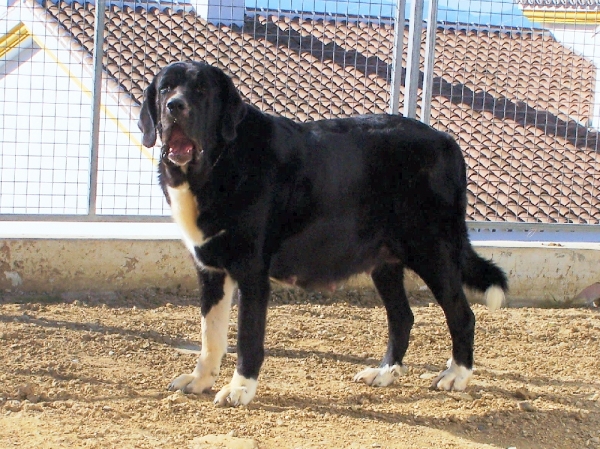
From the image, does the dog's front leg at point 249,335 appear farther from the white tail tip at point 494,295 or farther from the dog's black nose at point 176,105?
the white tail tip at point 494,295

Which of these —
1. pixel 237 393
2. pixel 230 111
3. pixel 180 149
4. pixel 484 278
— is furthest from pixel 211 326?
pixel 484 278

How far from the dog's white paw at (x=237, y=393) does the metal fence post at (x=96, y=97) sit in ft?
10.3

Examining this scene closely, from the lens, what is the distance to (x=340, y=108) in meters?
8.35

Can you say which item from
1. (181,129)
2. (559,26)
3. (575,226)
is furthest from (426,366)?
(559,26)

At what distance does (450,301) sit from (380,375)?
1.98 ft

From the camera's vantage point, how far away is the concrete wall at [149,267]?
6980mm

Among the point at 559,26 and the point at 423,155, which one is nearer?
the point at 423,155

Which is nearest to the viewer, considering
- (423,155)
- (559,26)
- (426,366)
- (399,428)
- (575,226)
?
(399,428)

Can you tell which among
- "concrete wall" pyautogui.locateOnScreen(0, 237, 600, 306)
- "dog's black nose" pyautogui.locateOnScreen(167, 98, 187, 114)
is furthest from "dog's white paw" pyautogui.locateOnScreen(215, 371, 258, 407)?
"concrete wall" pyautogui.locateOnScreen(0, 237, 600, 306)

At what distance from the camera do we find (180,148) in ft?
14.8

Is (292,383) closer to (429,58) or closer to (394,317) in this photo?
(394,317)

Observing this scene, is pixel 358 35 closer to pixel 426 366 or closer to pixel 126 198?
pixel 126 198

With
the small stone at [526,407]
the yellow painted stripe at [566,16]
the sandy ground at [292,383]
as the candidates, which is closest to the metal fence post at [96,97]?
the sandy ground at [292,383]

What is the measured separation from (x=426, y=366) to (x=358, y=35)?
147 inches
